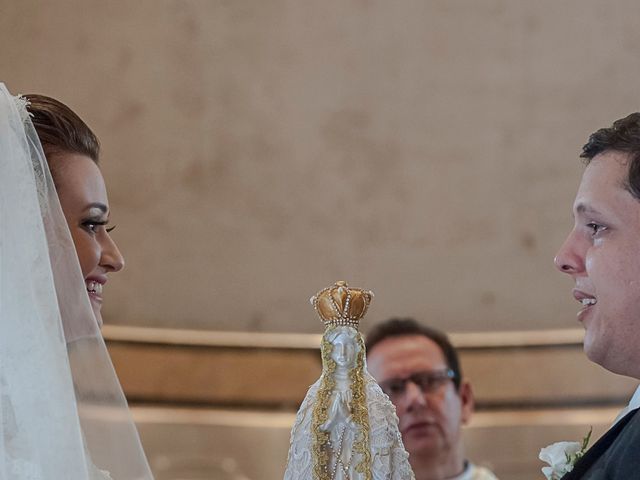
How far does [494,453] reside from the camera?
5117 millimetres

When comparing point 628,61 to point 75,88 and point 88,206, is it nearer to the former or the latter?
point 75,88

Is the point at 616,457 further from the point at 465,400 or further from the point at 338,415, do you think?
the point at 465,400

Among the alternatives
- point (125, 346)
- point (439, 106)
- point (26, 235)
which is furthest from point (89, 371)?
point (439, 106)

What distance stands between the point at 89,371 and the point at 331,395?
1.92 ft

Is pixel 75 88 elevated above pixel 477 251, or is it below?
above

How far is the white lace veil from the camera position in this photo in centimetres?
231

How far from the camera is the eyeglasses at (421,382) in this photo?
4.29 meters

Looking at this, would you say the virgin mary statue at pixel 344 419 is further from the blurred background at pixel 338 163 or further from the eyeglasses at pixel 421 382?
the blurred background at pixel 338 163

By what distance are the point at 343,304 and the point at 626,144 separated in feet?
2.56

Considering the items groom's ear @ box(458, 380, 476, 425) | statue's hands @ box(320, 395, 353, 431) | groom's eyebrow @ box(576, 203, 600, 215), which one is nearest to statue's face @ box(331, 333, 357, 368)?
statue's hands @ box(320, 395, 353, 431)

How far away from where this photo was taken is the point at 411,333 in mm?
4488

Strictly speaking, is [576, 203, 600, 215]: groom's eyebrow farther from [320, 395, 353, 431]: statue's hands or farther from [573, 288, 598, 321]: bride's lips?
[320, 395, 353, 431]: statue's hands

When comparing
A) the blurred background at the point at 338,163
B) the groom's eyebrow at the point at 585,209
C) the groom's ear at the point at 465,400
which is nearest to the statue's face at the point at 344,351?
the groom's eyebrow at the point at 585,209

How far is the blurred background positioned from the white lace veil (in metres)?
2.53
